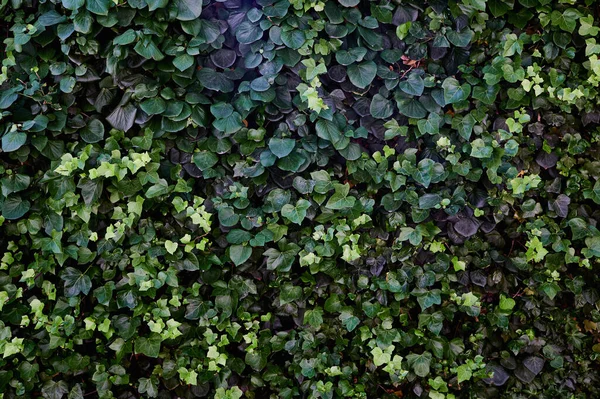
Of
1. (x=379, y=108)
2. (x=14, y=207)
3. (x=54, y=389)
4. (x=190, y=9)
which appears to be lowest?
(x=54, y=389)

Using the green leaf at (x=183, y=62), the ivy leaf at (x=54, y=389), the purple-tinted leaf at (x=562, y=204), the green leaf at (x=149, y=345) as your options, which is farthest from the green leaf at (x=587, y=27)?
the ivy leaf at (x=54, y=389)

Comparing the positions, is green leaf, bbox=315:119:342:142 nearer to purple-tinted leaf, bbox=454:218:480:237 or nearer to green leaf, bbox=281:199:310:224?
green leaf, bbox=281:199:310:224

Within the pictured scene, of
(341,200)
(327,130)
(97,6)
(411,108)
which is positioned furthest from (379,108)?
(97,6)

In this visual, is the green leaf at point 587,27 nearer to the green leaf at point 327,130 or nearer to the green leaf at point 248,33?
the green leaf at point 327,130

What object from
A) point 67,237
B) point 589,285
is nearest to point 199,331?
point 67,237

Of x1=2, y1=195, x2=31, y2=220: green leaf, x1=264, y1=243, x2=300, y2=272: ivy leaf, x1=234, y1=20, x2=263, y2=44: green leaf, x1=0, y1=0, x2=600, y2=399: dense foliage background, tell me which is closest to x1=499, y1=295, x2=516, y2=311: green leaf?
x1=0, y1=0, x2=600, y2=399: dense foliage background

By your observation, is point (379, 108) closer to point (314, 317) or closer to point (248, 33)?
point (248, 33)

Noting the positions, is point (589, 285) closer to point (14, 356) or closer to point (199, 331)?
point (199, 331)
